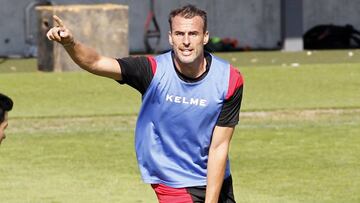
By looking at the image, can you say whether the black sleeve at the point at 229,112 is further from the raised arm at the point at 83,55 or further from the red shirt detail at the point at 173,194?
the raised arm at the point at 83,55

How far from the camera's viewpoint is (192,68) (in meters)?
7.72

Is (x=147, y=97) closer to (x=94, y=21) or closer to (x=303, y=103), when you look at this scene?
(x=303, y=103)

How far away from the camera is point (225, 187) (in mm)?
8195

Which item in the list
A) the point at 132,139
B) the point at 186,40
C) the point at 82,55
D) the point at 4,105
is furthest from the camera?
the point at 132,139

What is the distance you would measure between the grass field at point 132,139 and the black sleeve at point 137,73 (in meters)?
4.89

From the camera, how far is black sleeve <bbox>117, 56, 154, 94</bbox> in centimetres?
775

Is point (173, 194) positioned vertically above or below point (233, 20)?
above

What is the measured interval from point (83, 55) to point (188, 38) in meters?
0.67

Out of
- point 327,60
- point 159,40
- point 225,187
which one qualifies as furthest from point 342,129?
point 159,40

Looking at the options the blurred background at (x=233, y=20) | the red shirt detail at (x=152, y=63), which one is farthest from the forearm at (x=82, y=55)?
the blurred background at (x=233, y=20)

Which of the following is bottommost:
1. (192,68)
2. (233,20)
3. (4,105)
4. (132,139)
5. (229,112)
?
(233,20)

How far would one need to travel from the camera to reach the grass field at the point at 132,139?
13172 mm

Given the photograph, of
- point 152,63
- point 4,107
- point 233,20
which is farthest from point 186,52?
point 233,20

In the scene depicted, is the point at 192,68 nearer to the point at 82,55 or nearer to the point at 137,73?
the point at 137,73
